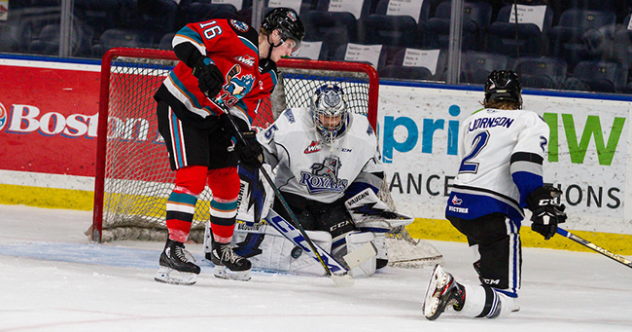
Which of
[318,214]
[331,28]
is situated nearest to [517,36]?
[331,28]

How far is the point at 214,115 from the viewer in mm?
2859

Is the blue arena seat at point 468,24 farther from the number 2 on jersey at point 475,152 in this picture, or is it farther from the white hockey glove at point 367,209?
the number 2 on jersey at point 475,152

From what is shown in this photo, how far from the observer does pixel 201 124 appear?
2.79 m

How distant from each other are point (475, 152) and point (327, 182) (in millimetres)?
1037

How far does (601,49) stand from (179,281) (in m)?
3.25

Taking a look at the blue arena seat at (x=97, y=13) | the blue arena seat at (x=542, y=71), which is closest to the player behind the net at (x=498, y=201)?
the blue arena seat at (x=542, y=71)

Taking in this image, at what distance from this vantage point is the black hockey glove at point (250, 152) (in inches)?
112

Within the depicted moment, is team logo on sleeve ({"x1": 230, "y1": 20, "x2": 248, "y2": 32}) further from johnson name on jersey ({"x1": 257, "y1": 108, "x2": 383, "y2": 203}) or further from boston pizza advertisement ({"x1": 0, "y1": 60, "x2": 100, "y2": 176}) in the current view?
boston pizza advertisement ({"x1": 0, "y1": 60, "x2": 100, "y2": 176})

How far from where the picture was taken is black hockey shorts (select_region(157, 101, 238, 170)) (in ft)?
8.98

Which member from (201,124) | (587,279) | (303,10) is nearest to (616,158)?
(587,279)

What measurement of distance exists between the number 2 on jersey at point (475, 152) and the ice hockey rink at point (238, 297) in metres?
0.48

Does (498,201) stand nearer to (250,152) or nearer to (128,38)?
(250,152)

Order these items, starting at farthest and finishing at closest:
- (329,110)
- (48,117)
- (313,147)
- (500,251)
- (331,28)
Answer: (331,28) < (48,117) < (313,147) < (329,110) < (500,251)

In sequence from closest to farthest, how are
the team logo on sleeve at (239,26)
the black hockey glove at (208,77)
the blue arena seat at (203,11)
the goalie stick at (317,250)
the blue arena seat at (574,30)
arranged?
the black hockey glove at (208,77) → the team logo on sleeve at (239,26) → the goalie stick at (317,250) → the blue arena seat at (574,30) → the blue arena seat at (203,11)
